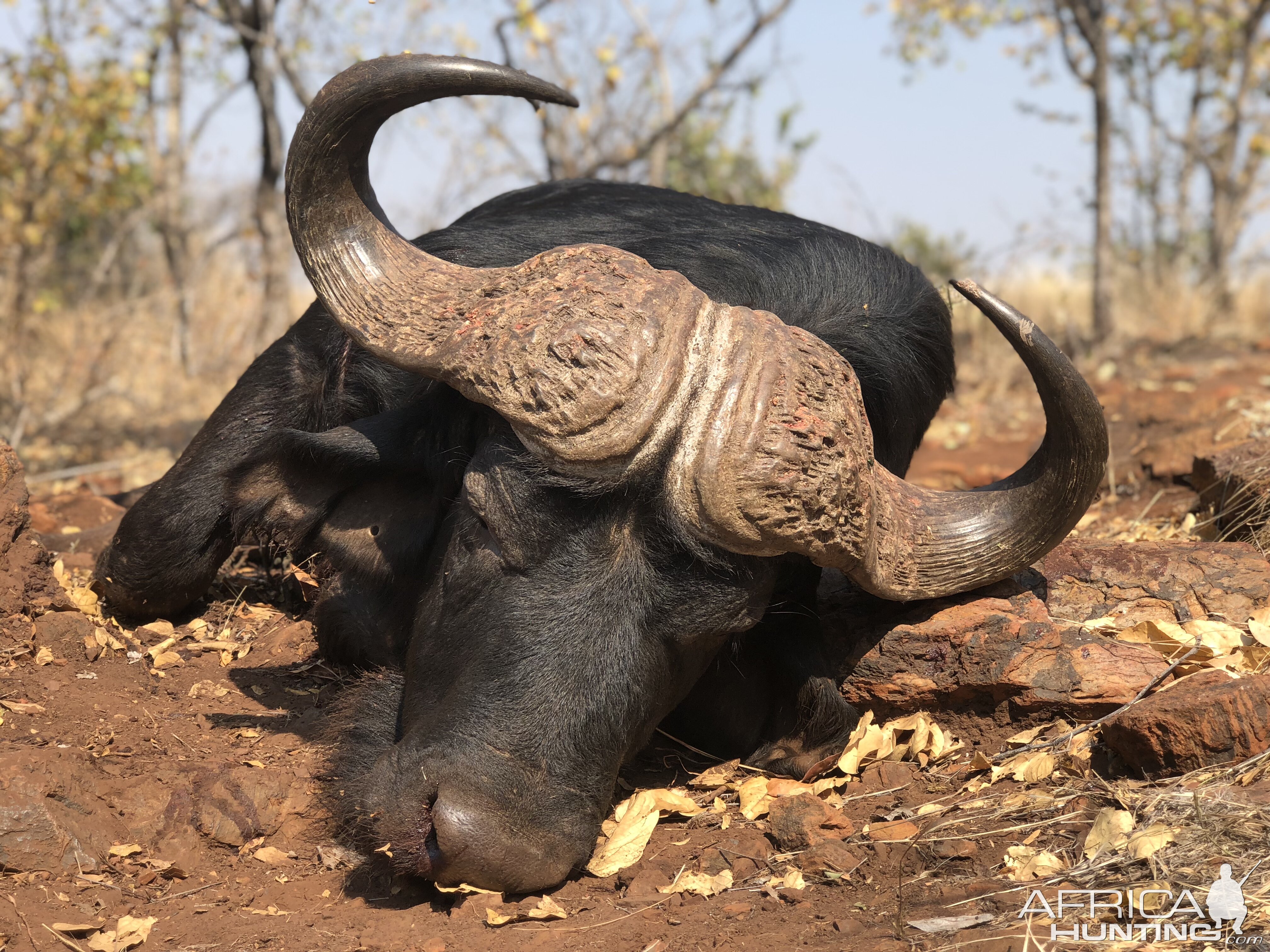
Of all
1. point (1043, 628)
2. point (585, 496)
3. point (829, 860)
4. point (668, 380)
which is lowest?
point (829, 860)

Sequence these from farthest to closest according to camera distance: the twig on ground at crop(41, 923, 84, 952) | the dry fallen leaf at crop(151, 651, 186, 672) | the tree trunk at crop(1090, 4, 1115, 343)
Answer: the tree trunk at crop(1090, 4, 1115, 343) → the dry fallen leaf at crop(151, 651, 186, 672) → the twig on ground at crop(41, 923, 84, 952)

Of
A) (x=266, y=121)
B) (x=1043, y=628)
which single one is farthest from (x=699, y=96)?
(x=1043, y=628)

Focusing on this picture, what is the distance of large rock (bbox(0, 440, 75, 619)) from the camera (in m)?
3.42

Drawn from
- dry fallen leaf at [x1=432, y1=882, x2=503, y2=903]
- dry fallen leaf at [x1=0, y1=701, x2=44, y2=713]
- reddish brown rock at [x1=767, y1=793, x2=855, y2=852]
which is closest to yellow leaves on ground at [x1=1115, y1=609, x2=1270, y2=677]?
reddish brown rock at [x1=767, y1=793, x2=855, y2=852]

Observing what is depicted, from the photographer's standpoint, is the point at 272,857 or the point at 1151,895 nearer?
the point at 1151,895

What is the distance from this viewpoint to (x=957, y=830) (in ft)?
8.73

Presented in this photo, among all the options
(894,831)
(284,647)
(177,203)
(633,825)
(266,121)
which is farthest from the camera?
(177,203)

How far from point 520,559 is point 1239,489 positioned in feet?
9.64

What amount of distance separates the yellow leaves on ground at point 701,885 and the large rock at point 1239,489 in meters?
2.37

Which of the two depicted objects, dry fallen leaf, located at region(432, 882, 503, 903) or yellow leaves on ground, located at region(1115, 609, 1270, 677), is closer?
dry fallen leaf, located at region(432, 882, 503, 903)

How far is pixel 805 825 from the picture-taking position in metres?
2.75

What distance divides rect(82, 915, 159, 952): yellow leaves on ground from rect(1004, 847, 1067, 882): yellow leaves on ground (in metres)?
1.85

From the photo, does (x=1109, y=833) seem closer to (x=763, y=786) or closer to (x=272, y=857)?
(x=763, y=786)

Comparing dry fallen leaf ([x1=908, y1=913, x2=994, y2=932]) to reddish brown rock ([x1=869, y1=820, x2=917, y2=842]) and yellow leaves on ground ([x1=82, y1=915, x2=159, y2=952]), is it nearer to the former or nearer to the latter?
reddish brown rock ([x1=869, y1=820, x2=917, y2=842])
